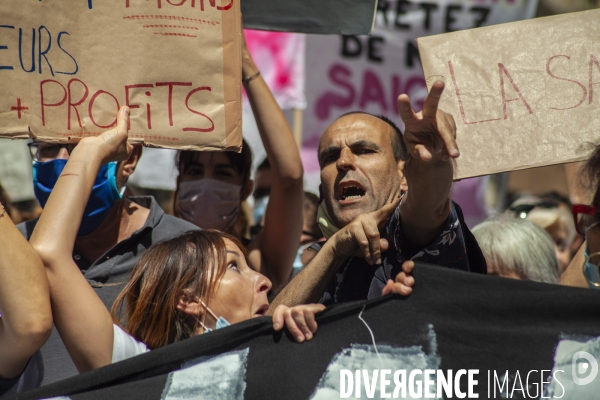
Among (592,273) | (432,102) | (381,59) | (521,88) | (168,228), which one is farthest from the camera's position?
(381,59)

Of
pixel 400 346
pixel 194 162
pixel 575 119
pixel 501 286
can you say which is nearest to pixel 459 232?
pixel 501 286

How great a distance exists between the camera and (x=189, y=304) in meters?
2.29

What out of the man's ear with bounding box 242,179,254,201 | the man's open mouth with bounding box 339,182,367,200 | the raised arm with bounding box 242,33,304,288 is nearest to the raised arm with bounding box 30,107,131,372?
the man's open mouth with bounding box 339,182,367,200

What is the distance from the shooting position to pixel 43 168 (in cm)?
274

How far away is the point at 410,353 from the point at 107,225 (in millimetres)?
1382

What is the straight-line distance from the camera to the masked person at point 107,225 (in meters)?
2.74

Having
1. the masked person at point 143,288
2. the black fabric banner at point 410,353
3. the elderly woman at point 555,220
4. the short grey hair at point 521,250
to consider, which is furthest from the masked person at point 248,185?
the elderly woman at point 555,220

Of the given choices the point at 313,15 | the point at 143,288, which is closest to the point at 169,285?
the point at 143,288

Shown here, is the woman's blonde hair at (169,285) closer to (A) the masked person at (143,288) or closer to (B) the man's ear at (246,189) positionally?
(A) the masked person at (143,288)

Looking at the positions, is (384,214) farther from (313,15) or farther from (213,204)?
(213,204)

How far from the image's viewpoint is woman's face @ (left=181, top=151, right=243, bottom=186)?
3.39 m

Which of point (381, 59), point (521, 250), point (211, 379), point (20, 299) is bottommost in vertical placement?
point (211, 379)

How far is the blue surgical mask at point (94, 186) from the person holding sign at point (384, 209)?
75 cm

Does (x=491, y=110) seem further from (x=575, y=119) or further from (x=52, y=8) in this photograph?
(x=52, y=8)
